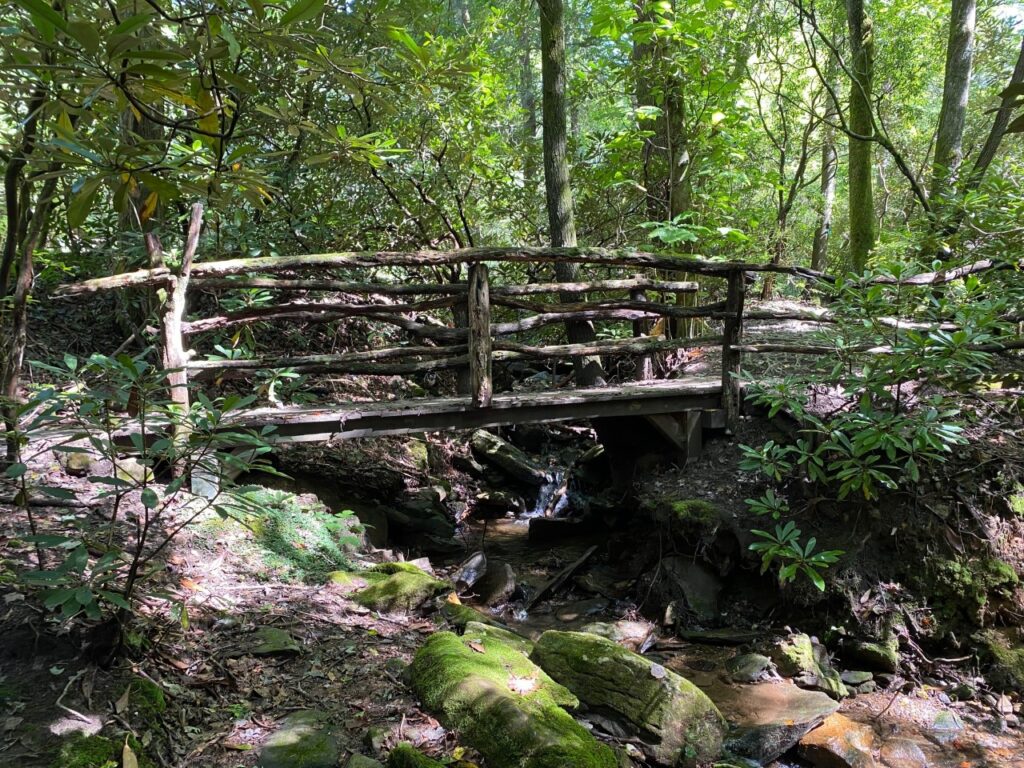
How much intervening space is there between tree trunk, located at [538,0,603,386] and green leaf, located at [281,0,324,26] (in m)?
4.53

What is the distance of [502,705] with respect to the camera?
2.26 m

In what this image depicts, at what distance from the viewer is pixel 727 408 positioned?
195 inches

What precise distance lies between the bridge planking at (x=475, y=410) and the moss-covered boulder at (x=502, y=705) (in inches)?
69.4

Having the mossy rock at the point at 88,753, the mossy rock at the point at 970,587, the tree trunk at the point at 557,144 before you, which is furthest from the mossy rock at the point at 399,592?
the mossy rock at the point at 970,587

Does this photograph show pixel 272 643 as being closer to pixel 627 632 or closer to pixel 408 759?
pixel 408 759

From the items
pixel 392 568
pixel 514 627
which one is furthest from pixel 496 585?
pixel 392 568

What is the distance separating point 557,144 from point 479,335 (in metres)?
2.61

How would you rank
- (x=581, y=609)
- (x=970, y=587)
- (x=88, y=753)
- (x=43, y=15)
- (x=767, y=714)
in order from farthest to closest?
1. (x=581, y=609)
2. (x=970, y=587)
3. (x=767, y=714)
4. (x=88, y=753)
5. (x=43, y=15)

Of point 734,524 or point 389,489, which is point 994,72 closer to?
point 734,524

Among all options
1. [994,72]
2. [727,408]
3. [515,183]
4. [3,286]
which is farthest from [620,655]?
[994,72]

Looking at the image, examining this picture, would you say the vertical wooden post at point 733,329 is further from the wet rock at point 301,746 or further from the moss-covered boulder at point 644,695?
the wet rock at point 301,746

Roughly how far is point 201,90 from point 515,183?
19.4ft

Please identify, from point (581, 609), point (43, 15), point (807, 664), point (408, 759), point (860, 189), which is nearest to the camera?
point (43, 15)

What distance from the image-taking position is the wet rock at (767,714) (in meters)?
3.08
